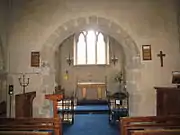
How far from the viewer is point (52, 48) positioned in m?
7.17

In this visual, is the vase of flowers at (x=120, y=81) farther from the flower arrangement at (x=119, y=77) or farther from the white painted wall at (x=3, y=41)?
the white painted wall at (x=3, y=41)

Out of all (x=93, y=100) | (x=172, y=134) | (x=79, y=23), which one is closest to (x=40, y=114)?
(x=79, y=23)

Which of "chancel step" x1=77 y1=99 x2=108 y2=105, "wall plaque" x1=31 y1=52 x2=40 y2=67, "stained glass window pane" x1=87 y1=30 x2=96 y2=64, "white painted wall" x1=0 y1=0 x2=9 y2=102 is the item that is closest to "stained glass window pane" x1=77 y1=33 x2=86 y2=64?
"stained glass window pane" x1=87 y1=30 x2=96 y2=64

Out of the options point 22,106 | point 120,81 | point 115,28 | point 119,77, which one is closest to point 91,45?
point 119,77

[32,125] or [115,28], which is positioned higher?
[115,28]

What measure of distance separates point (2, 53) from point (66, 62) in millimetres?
6328

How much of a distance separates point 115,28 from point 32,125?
12.8ft

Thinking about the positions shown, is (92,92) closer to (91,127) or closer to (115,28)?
(91,127)

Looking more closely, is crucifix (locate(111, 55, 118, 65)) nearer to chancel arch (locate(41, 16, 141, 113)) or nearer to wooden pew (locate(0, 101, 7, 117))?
chancel arch (locate(41, 16, 141, 113))

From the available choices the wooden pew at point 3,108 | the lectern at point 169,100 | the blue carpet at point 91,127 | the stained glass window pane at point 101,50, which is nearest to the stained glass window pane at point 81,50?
the stained glass window pane at point 101,50

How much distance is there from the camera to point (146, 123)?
12.9 feet

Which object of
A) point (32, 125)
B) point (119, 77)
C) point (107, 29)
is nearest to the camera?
point (32, 125)

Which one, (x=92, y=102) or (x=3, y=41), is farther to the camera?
(x=92, y=102)

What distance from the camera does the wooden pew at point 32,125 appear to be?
3.70 meters
